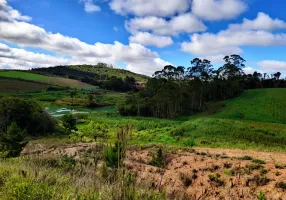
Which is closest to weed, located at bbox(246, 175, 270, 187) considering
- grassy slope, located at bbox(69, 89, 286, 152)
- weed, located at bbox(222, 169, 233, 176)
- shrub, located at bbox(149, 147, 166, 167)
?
weed, located at bbox(222, 169, 233, 176)

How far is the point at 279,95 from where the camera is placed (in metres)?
75.6

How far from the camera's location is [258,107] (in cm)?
6650

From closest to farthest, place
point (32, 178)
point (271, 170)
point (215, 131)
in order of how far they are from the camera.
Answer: point (32, 178), point (271, 170), point (215, 131)

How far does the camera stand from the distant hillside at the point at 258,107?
60.6m

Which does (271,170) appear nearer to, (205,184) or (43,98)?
(205,184)

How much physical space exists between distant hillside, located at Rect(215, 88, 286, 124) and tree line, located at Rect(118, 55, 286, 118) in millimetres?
5342

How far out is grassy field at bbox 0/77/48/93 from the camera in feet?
331

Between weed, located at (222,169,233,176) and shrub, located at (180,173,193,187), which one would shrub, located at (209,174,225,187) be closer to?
weed, located at (222,169,233,176)

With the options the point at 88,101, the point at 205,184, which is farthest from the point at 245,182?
the point at 88,101

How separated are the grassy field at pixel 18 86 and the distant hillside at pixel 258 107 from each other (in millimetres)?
70032

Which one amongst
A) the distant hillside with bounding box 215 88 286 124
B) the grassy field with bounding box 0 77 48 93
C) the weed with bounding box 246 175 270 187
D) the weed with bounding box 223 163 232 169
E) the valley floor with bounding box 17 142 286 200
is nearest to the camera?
the valley floor with bounding box 17 142 286 200

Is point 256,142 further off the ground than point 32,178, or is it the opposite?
point 32,178

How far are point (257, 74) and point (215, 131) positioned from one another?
2909 inches

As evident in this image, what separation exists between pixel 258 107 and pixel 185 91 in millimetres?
16870
